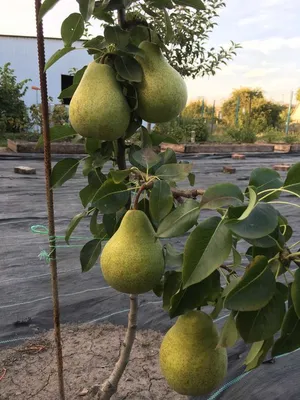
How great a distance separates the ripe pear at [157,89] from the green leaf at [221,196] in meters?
0.31

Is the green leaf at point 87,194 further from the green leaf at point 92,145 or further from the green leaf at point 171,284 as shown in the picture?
the green leaf at point 171,284

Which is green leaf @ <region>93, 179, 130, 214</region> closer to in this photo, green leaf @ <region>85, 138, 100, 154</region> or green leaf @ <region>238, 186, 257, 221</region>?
green leaf @ <region>85, 138, 100, 154</region>

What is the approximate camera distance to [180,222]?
80 cm

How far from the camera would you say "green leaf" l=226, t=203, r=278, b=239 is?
0.66 meters

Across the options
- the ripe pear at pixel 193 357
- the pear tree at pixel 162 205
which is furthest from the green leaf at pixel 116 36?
the ripe pear at pixel 193 357

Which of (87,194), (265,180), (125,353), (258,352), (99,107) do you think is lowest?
(125,353)

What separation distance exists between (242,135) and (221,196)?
1302 cm

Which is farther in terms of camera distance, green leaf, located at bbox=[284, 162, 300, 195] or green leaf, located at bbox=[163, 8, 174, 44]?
green leaf, located at bbox=[163, 8, 174, 44]

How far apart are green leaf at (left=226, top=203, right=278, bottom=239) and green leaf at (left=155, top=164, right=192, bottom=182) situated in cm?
28

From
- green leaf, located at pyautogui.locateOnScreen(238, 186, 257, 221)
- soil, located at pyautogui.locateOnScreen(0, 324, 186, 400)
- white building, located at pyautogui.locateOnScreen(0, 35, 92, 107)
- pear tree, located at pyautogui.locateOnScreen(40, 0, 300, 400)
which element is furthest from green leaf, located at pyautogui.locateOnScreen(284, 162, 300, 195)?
white building, located at pyautogui.locateOnScreen(0, 35, 92, 107)

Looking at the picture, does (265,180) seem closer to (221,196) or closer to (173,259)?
(221,196)

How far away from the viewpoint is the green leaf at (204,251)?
0.70 meters

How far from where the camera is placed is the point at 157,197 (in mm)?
907

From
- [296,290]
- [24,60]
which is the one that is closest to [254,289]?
[296,290]
